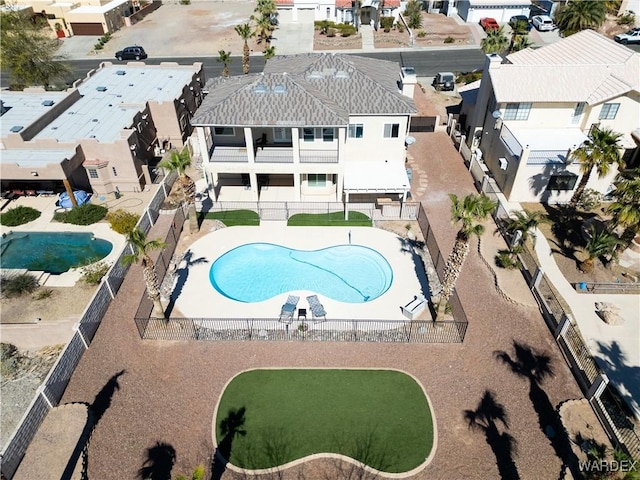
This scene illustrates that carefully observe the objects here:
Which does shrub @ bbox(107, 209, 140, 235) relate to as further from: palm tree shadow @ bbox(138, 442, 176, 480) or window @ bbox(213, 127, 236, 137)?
palm tree shadow @ bbox(138, 442, 176, 480)

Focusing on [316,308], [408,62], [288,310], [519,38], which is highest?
[519,38]

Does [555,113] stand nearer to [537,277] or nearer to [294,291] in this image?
[537,277]

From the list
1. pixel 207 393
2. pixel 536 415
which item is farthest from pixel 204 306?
pixel 536 415

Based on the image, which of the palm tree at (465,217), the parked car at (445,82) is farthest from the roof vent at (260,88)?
the parked car at (445,82)

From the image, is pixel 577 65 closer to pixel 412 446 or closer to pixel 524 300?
pixel 524 300

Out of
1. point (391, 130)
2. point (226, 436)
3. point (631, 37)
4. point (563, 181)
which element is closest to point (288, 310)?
point (226, 436)

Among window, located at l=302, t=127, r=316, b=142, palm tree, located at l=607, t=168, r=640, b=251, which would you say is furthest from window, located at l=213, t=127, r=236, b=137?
palm tree, located at l=607, t=168, r=640, b=251
